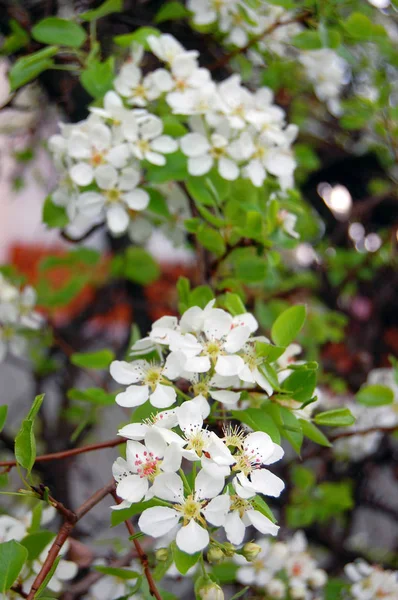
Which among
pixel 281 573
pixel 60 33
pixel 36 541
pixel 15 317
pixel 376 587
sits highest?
pixel 60 33

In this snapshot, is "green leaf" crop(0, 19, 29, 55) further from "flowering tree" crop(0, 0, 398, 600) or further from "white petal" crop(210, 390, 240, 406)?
"white petal" crop(210, 390, 240, 406)

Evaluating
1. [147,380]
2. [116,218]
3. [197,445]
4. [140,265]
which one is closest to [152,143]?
[116,218]

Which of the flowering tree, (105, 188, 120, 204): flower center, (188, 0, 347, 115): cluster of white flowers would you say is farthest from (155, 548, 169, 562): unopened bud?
(188, 0, 347, 115): cluster of white flowers

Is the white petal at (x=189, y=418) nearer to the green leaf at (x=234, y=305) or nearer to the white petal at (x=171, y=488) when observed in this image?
the white petal at (x=171, y=488)

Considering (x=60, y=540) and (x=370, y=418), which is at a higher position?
(x=60, y=540)

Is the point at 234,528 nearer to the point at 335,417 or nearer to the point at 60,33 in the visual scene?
the point at 335,417

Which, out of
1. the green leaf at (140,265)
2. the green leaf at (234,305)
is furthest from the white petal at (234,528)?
the green leaf at (140,265)
